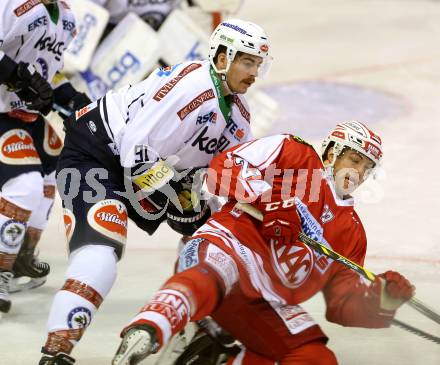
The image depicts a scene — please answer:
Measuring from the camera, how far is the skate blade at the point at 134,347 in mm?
2822

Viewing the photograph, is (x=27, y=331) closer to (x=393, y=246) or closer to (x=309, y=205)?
(x=309, y=205)

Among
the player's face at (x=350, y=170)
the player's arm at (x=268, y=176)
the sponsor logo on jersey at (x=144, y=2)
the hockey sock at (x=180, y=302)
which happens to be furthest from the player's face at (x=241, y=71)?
the sponsor logo on jersey at (x=144, y=2)

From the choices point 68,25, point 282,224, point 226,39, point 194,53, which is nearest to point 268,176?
point 282,224

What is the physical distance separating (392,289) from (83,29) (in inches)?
147

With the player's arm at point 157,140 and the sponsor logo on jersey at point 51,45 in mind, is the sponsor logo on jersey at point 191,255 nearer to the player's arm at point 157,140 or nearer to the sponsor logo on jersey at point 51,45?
the player's arm at point 157,140

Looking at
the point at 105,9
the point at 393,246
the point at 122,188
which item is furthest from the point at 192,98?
the point at 105,9

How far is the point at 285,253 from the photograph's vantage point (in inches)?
132

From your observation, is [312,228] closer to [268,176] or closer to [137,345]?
[268,176]

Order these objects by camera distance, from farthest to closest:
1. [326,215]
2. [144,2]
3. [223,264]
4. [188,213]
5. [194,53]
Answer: [194,53]
[144,2]
[188,213]
[326,215]
[223,264]

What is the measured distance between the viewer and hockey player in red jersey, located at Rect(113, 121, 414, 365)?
3.18 meters

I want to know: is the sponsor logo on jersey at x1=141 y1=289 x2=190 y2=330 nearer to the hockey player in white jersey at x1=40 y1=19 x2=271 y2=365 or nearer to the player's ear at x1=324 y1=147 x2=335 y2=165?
the hockey player in white jersey at x1=40 y1=19 x2=271 y2=365

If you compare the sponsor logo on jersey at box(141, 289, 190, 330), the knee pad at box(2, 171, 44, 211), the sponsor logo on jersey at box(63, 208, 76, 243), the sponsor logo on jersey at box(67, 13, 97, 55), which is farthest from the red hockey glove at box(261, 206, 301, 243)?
the sponsor logo on jersey at box(67, 13, 97, 55)

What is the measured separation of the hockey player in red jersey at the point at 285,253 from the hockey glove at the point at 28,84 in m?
1.03

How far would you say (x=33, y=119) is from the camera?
14.2 feet
